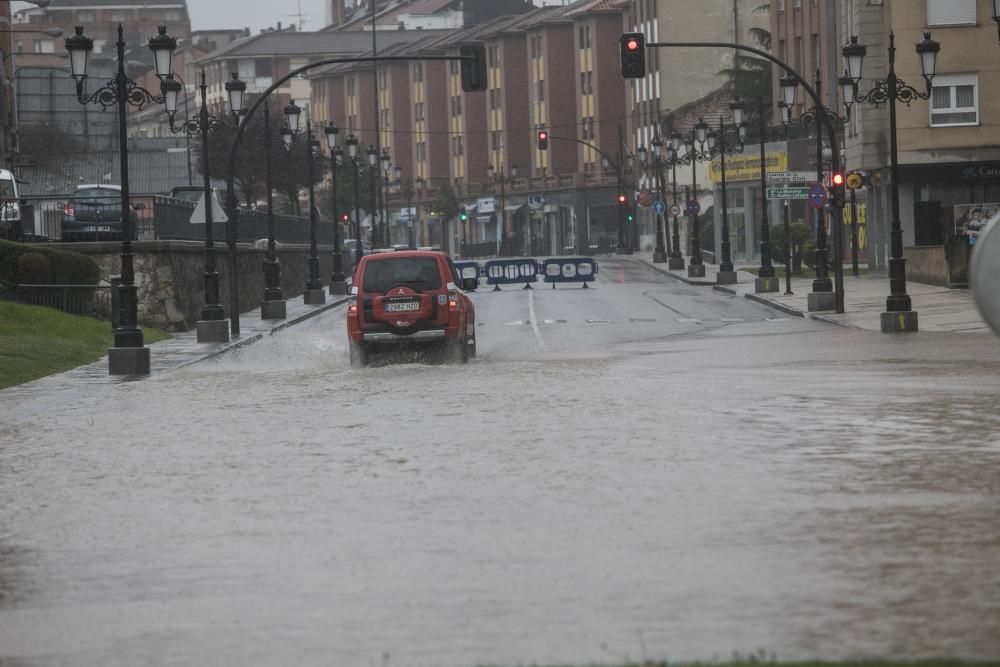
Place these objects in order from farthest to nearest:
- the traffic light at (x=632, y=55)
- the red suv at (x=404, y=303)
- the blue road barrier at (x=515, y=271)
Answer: the blue road barrier at (x=515, y=271), the traffic light at (x=632, y=55), the red suv at (x=404, y=303)

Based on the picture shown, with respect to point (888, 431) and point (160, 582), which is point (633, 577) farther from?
point (888, 431)

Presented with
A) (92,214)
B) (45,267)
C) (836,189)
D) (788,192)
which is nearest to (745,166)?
(92,214)

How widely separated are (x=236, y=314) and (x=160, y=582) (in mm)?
30586

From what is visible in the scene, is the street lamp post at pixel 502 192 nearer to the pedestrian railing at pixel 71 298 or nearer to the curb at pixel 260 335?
the curb at pixel 260 335

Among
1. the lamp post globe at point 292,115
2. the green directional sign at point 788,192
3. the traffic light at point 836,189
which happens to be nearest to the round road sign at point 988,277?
the traffic light at point 836,189

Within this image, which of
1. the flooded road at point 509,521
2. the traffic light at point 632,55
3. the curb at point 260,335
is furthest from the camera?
the traffic light at point 632,55

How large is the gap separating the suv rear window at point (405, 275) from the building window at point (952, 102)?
35348 millimetres

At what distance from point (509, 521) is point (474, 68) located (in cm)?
2800

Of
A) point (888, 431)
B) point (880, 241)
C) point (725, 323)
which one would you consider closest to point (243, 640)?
point (888, 431)

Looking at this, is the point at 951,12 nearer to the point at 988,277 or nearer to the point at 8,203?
the point at 8,203

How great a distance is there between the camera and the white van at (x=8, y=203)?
168 ft

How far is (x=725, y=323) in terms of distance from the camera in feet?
129

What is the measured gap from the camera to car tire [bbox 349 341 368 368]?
90.5ft

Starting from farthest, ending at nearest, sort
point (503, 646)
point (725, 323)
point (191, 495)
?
point (725, 323) < point (191, 495) < point (503, 646)
